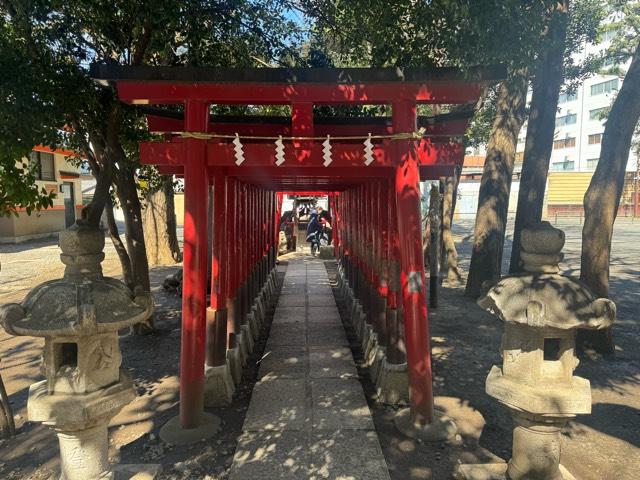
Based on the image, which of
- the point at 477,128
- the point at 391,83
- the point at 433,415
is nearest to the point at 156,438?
the point at 433,415

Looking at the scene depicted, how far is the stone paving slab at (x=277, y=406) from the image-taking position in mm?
4980

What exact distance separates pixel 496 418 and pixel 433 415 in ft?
2.60

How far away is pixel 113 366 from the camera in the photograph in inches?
138

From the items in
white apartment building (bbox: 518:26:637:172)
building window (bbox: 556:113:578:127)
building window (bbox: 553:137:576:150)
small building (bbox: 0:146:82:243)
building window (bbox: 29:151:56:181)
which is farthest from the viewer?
building window (bbox: 553:137:576:150)

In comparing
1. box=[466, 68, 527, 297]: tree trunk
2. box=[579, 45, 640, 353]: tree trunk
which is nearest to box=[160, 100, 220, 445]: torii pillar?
box=[579, 45, 640, 353]: tree trunk

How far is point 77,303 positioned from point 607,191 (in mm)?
7521

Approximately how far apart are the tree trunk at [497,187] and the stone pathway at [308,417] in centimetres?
442

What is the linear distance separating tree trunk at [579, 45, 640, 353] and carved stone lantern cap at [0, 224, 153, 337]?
6.84m

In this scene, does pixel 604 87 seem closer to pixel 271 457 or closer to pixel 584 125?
pixel 584 125

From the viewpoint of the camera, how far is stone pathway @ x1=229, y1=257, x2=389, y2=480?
13.7ft

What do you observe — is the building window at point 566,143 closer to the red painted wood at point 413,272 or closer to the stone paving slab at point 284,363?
the stone paving slab at point 284,363

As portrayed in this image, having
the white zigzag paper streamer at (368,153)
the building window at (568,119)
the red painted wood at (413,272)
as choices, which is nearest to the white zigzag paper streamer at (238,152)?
the white zigzag paper streamer at (368,153)

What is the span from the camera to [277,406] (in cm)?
545

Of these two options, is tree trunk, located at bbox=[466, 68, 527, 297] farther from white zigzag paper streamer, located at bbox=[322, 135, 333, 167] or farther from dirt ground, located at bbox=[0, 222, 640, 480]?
white zigzag paper streamer, located at bbox=[322, 135, 333, 167]
